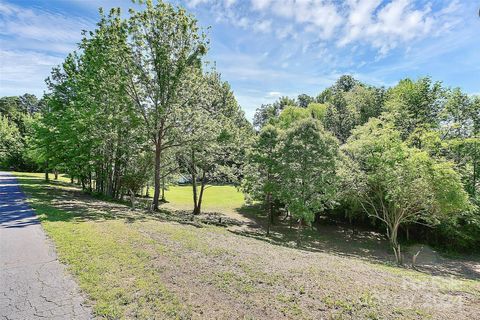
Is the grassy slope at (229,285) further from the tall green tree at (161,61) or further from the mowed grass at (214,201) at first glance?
the mowed grass at (214,201)

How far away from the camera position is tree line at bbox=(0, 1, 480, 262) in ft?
54.9

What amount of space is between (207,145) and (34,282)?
14.2 metres

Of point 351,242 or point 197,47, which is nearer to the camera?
point 197,47

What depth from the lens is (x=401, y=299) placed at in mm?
6238

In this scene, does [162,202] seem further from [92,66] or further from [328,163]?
[328,163]

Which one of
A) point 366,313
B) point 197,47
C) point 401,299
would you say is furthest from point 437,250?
point 197,47

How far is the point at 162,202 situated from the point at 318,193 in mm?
19092

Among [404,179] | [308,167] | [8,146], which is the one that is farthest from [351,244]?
[8,146]

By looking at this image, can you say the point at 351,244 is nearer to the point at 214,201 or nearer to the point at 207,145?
the point at 207,145

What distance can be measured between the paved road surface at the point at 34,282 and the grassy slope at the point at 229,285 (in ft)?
0.85

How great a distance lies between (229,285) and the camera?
→ 618 cm

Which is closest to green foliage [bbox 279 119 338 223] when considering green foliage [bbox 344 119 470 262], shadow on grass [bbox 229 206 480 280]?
shadow on grass [bbox 229 206 480 280]

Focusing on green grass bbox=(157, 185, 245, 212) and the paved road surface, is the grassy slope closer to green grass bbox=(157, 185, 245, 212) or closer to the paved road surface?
the paved road surface

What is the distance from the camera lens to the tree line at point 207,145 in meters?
16.7
